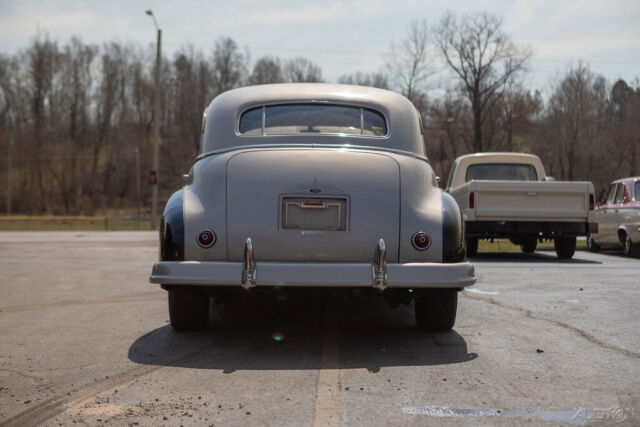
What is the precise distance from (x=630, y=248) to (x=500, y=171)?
2986 mm

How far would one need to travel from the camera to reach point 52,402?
3668 mm

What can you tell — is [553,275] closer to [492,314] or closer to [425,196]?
[492,314]

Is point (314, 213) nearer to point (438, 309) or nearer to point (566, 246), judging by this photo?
point (438, 309)

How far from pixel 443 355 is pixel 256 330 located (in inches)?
66.5

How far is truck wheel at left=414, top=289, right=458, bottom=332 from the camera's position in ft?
18.0

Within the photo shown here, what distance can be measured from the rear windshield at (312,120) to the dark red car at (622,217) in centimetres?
984

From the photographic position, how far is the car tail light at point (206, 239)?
4949 millimetres

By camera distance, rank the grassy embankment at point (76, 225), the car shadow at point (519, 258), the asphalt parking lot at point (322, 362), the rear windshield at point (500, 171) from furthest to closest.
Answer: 1. the grassy embankment at point (76, 225)
2. the rear windshield at point (500, 171)
3. the car shadow at point (519, 258)
4. the asphalt parking lot at point (322, 362)

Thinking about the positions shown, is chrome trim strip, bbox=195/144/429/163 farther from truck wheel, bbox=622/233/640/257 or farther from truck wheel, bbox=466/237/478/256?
truck wheel, bbox=622/233/640/257

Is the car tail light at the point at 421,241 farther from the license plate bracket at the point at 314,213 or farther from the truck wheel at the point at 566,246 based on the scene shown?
the truck wheel at the point at 566,246

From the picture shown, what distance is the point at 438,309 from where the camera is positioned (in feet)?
18.2

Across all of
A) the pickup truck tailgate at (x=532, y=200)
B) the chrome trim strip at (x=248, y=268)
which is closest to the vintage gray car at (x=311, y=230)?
the chrome trim strip at (x=248, y=268)

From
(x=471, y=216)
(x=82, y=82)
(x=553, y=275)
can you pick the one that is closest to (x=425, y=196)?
(x=553, y=275)

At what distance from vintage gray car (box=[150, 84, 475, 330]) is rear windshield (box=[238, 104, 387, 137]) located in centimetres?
33
